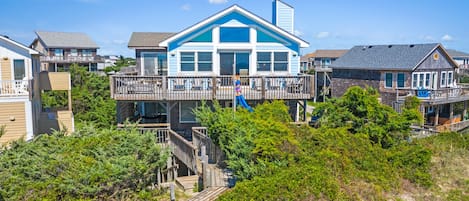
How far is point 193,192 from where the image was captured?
11.8 m

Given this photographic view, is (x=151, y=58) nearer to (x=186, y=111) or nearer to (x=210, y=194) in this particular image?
(x=186, y=111)

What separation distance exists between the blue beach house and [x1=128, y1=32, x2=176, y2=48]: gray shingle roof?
11 cm

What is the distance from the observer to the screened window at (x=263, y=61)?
61.7ft

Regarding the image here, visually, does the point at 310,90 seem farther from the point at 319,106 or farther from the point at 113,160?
the point at 113,160

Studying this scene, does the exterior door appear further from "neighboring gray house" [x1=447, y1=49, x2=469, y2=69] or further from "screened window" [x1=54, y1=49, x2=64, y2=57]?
"neighboring gray house" [x1=447, y1=49, x2=469, y2=69]

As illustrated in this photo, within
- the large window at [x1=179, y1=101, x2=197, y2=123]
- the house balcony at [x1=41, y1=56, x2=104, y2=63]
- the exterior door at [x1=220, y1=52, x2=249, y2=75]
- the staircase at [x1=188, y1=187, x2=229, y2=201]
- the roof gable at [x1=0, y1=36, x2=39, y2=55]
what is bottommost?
the staircase at [x1=188, y1=187, x2=229, y2=201]

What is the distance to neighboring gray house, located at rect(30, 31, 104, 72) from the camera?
52.0 metres

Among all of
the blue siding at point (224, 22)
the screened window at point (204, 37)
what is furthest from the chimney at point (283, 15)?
the screened window at point (204, 37)

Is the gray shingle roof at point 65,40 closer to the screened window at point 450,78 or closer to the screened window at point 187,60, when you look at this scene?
the screened window at point 187,60

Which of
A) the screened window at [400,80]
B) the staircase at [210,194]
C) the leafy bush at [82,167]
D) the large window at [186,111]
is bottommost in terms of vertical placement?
the staircase at [210,194]

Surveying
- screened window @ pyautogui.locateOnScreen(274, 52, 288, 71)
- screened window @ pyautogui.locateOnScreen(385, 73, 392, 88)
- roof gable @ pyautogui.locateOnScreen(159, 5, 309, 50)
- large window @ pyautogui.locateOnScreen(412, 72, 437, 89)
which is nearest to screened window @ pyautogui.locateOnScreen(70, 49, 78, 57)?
roof gable @ pyautogui.locateOnScreen(159, 5, 309, 50)

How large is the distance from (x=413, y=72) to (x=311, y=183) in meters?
24.2

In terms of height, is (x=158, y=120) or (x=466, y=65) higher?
(x=466, y=65)

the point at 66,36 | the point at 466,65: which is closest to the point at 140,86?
the point at 66,36
